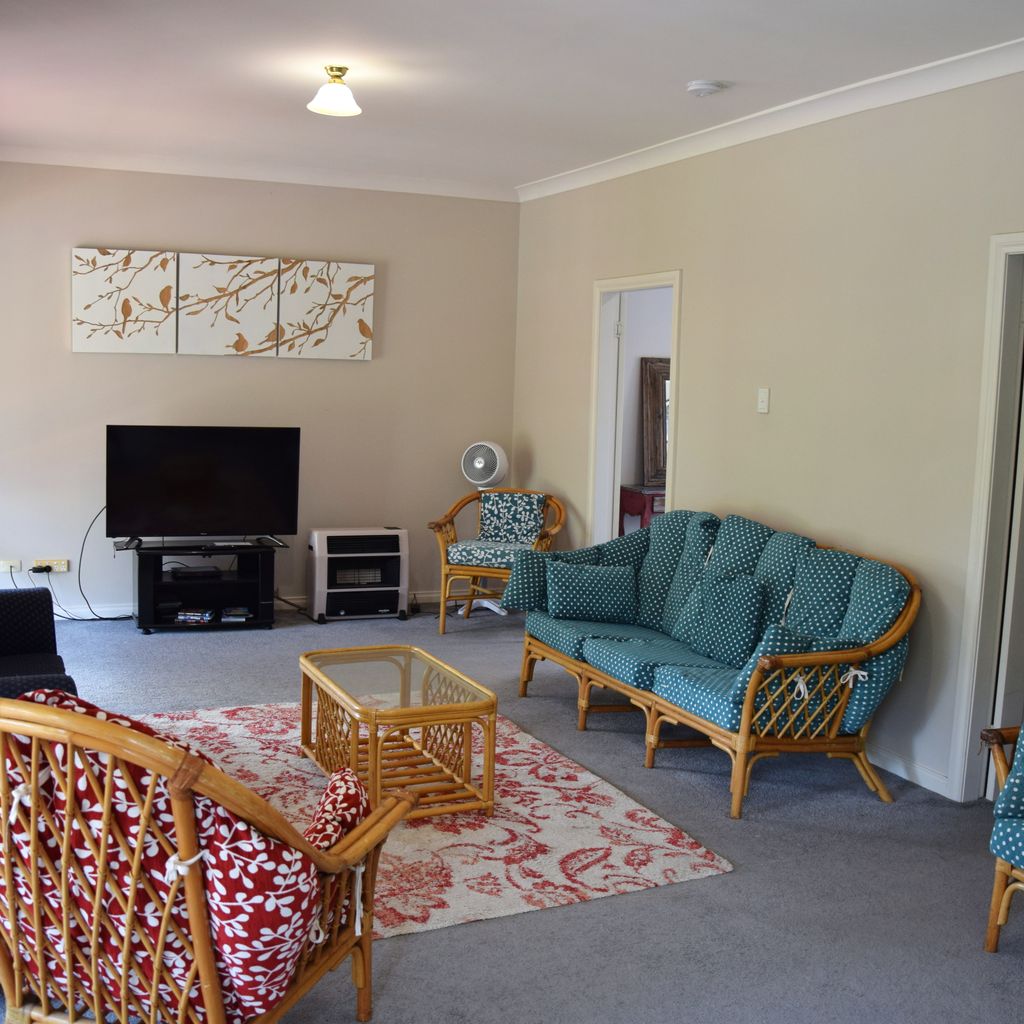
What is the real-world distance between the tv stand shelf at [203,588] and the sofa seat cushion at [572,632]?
196cm

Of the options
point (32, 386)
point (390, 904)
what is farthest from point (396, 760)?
point (32, 386)

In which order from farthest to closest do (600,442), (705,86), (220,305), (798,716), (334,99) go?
(220,305), (600,442), (705,86), (334,99), (798,716)

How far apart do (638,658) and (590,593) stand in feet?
2.49

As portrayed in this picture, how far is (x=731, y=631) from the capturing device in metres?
4.66

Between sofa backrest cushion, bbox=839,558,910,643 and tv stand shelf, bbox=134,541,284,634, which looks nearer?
sofa backrest cushion, bbox=839,558,910,643

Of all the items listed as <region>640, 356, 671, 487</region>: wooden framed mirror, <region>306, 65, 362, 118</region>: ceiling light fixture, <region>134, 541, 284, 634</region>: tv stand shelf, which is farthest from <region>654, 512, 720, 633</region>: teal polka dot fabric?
<region>640, 356, 671, 487</region>: wooden framed mirror

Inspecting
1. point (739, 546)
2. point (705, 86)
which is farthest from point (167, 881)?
point (705, 86)

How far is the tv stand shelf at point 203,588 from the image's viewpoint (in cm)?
645

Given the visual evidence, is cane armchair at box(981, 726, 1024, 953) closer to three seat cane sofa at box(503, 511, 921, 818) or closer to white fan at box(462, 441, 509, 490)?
three seat cane sofa at box(503, 511, 921, 818)

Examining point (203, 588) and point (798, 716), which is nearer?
point (798, 716)

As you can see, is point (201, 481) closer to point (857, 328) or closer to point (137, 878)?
point (857, 328)

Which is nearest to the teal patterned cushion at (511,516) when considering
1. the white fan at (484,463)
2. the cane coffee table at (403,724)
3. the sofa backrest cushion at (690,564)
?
the white fan at (484,463)

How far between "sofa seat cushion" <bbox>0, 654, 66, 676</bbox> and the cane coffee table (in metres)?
0.89

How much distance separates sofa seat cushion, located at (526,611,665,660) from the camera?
16.4 ft
